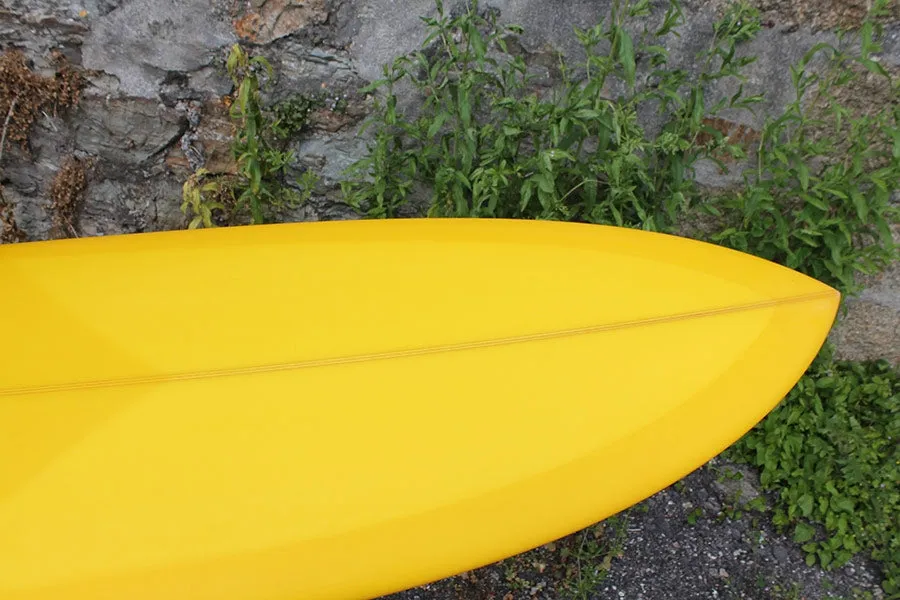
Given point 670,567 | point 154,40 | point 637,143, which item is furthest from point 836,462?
point 154,40

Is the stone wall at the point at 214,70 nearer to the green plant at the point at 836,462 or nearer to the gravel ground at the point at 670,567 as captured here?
the green plant at the point at 836,462

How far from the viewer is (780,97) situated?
1.67 meters

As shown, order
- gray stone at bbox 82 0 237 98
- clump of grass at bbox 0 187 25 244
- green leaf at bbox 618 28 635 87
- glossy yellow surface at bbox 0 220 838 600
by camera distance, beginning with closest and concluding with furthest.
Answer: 1. glossy yellow surface at bbox 0 220 838 600
2. green leaf at bbox 618 28 635 87
3. gray stone at bbox 82 0 237 98
4. clump of grass at bbox 0 187 25 244

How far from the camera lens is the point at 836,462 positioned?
177cm

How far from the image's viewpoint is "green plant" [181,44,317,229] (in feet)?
5.85

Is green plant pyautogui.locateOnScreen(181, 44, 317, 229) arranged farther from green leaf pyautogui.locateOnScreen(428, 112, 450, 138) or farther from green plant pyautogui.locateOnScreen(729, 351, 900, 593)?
green plant pyautogui.locateOnScreen(729, 351, 900, 593)

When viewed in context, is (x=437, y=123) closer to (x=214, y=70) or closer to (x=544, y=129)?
(x=544, y=129)

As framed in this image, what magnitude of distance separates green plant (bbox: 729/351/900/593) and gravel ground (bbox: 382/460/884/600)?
56 mm

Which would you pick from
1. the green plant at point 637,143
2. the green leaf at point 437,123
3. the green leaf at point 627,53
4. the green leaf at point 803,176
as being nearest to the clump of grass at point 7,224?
the green plant at point 637,143

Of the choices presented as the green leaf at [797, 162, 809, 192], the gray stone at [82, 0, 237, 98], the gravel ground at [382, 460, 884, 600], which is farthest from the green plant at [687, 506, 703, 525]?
the gray stone at [82, 0, 237, 98]

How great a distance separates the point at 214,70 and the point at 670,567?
187 cm

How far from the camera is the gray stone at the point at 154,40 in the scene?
174 centimetres

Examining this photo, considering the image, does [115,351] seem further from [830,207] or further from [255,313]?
[830,207]

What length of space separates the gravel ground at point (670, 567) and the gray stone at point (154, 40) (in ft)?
5.21
